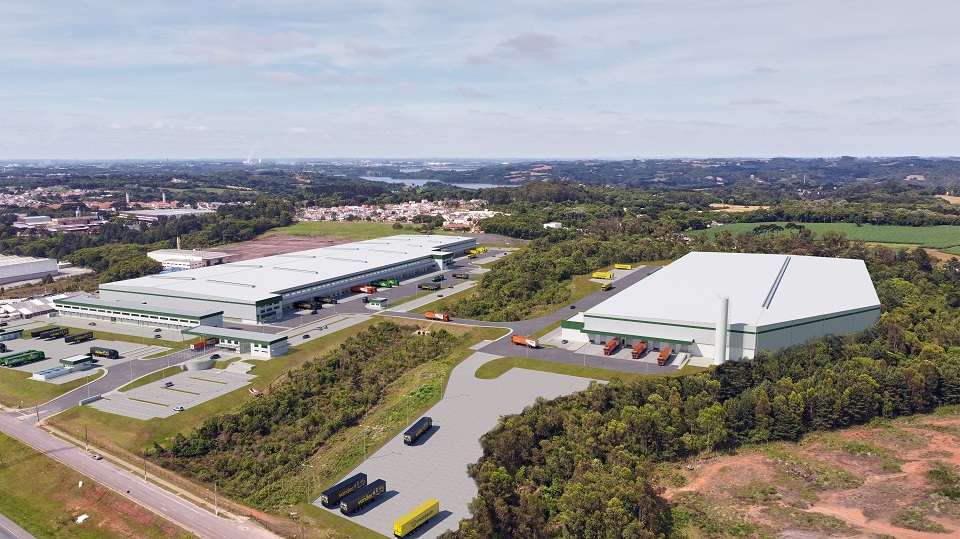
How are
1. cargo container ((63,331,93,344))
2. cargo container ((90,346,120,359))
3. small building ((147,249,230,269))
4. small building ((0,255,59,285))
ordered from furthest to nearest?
small building ((147,249,230,269)), small building ((0,255,59,285)), cargo container ((63,331,93,344)), cargo container ((90,346,120,359))

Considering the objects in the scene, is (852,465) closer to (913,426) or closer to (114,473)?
(913,426)

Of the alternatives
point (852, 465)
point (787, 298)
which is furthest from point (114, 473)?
point (787, 298)

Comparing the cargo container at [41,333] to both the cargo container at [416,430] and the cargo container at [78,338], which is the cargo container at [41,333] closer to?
the cargo container at [78,338]

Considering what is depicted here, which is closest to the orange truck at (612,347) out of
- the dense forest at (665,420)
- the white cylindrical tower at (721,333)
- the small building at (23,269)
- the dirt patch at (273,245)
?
the dense forest at (665,420)

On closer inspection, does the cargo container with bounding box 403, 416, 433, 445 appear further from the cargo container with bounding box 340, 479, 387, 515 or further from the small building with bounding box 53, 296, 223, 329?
the small building with bounding box 53, 296, 223, 329

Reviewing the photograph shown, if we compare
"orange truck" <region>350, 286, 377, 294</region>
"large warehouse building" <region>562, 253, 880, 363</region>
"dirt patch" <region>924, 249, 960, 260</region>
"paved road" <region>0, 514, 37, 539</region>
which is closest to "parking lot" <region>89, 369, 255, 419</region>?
"paved road" <region>0, 514, 37, 539</region>

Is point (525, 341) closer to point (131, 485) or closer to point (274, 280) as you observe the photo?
point (131, 485)
